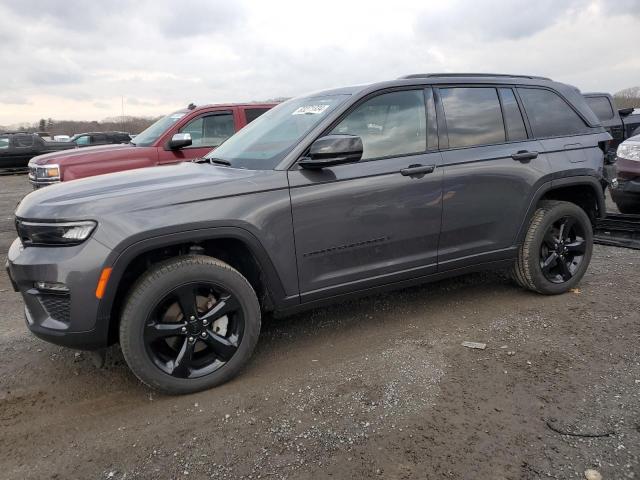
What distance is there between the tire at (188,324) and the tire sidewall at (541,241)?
2492 mm

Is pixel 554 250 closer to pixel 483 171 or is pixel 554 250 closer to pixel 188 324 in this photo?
pixel 483 171

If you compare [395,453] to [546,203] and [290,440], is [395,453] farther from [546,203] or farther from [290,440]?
[546,203]

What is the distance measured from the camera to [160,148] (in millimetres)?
6848

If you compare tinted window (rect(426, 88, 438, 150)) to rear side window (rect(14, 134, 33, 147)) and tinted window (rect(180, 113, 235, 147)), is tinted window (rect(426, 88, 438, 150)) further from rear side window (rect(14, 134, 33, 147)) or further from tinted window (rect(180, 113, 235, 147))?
rear side window (rect(14, 134, 33, 147))

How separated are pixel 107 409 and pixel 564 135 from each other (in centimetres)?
414

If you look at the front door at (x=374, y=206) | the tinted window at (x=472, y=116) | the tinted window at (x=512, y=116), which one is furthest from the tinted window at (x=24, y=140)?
the tinted window at (x=512, y=116)

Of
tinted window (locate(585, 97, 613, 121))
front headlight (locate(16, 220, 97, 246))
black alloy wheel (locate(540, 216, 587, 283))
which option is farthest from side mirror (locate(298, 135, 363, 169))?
tinted window (locate(585, 97, 613, 121))

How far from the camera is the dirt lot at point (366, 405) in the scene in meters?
2.27

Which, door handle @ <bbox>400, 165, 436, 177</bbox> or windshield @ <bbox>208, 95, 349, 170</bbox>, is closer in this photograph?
windshield @ <bbox>208, 95, 349, 170</bbox>

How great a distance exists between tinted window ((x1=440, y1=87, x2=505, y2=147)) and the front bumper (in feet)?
8.63

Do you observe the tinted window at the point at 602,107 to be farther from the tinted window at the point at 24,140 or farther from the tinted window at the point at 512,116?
the tinted window at the point at 24,140

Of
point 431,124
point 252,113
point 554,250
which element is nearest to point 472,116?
point 431,124

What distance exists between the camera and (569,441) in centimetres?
234

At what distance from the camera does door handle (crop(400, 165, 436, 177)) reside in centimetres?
338
